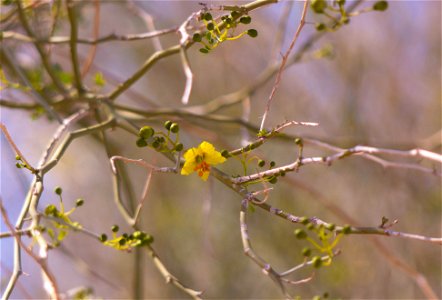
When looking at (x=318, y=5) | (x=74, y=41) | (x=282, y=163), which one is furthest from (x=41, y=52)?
(x=282, y=163)

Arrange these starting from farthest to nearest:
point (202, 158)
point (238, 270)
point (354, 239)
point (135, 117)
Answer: point (238, 270) < point (354, 239) < point (135, 117) < point (202, 158)

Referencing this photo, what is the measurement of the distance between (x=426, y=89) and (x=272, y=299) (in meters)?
1.36

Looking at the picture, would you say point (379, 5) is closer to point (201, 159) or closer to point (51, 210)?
point (201, 159)

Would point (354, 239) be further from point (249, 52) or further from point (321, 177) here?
point (249, 52)

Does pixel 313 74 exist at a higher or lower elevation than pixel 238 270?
higher

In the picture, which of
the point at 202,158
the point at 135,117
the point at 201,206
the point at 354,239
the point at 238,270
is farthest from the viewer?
the point at 201,206

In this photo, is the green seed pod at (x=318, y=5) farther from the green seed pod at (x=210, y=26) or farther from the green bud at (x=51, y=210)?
the green bud at (x=51, y=210)

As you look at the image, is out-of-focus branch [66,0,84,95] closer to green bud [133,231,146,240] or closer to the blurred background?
green bud [133,231,146,240]

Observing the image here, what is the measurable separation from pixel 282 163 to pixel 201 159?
6.69 feet

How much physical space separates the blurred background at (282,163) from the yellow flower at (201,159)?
66.3 inches

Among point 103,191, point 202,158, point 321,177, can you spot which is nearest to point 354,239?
point 321,177

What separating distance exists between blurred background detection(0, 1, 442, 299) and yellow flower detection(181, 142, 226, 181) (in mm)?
1683

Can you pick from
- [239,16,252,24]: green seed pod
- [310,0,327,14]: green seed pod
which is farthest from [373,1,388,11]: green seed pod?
[239,16,252,24]: green seed pod

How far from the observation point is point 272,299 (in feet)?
9.41
